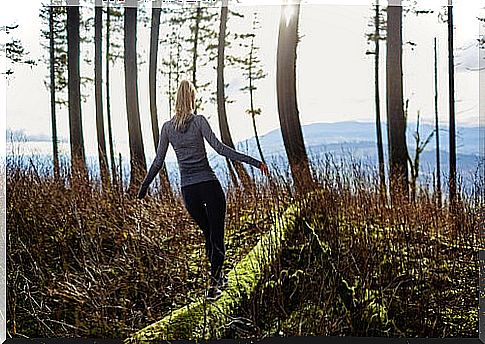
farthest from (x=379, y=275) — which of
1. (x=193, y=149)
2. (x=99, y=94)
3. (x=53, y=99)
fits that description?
(x=53, y=99)

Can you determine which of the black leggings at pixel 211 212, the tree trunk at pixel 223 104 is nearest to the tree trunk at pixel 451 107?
the tree trunk at pixel 223 104

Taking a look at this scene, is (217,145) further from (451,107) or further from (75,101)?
(451,107)

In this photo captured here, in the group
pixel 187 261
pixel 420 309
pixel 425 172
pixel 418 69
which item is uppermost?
pixel 418 69

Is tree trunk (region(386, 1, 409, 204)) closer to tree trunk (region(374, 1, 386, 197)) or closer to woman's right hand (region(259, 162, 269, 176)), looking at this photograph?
tree trunk (region(374, 1, 386, 197))

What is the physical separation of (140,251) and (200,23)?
162cm

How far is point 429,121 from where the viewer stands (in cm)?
571

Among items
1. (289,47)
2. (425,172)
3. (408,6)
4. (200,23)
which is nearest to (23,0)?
(200,23)

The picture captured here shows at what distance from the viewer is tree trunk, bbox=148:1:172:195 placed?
5.77 metres

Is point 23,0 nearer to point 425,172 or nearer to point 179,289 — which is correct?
point 179,289

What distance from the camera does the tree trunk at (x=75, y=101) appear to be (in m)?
5.82

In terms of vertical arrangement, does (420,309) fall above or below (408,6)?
below

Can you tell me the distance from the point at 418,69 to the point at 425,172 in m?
0.70

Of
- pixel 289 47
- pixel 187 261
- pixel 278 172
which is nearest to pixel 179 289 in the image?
pixel 187 261

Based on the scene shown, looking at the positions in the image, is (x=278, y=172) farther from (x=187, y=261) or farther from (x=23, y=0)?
(x=23, y=0)
